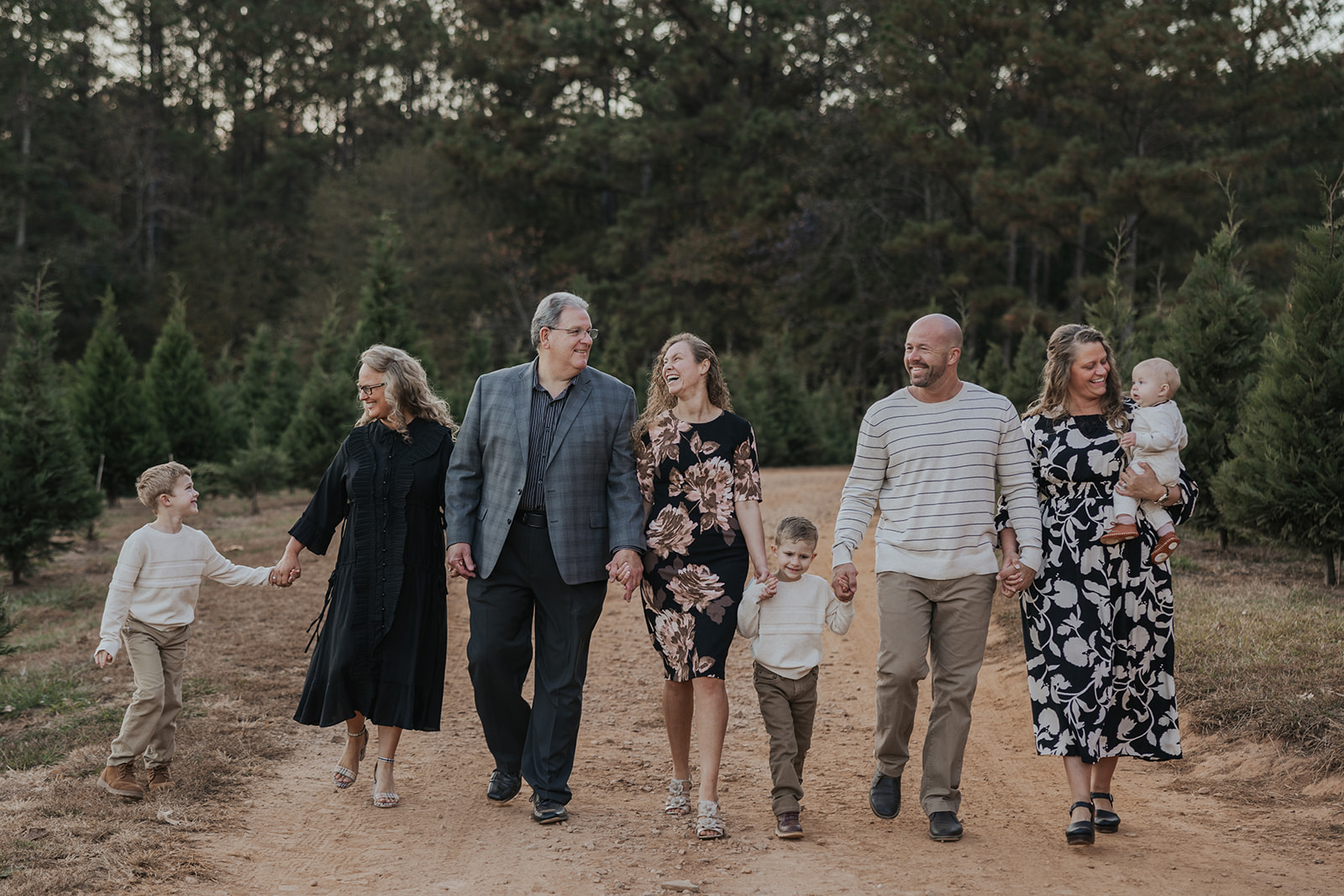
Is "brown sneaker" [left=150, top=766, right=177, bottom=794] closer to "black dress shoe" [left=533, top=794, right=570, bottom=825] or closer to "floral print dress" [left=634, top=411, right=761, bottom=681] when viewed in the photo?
"black dress shoe" [left=533, top=794, right=570, bottom=825]

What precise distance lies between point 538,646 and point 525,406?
1.07 metres

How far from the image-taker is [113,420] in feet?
68.4

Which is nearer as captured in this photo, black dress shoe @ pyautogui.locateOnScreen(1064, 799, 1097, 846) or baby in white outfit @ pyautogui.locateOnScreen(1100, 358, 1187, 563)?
black dress shoe @ pyautogui.locateOnScreen(1064, 799, 1097, 846)

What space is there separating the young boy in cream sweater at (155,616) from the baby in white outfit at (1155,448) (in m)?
3.82

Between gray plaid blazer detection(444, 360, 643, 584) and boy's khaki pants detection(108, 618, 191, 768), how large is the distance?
138 centimetres

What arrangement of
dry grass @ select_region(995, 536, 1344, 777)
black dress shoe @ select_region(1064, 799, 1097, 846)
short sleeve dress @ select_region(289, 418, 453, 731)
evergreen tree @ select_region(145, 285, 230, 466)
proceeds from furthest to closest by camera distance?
evergreen tree @ select_region(145, 285, 230, 466)
dry grass @ select_region(995, 536, 1344, 777)
short sleeve dress @ select_region(289, 418, 453, 731)
black dress shoe @ select_region(1064, 799, 1097, 846)

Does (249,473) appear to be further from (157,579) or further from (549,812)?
(549,812)

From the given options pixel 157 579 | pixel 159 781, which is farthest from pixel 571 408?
pixel 159 781

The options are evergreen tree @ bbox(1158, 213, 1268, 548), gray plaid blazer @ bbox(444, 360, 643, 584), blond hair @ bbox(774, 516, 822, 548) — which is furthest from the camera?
evergreen tree @ bbox(1158, 213, 1268, 548)

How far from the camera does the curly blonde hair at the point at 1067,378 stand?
200 inches

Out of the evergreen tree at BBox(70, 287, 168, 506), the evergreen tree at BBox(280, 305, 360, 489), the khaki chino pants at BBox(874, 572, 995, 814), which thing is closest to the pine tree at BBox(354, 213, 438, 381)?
the evergreen tree at BBox(280, 305, 360, 489)

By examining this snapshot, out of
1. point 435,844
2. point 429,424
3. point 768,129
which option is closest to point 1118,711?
point 435,844

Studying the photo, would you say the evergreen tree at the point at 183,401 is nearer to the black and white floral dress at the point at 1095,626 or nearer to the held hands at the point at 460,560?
the held hands at the point at 460,560

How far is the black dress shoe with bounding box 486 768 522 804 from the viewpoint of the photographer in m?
5.35
